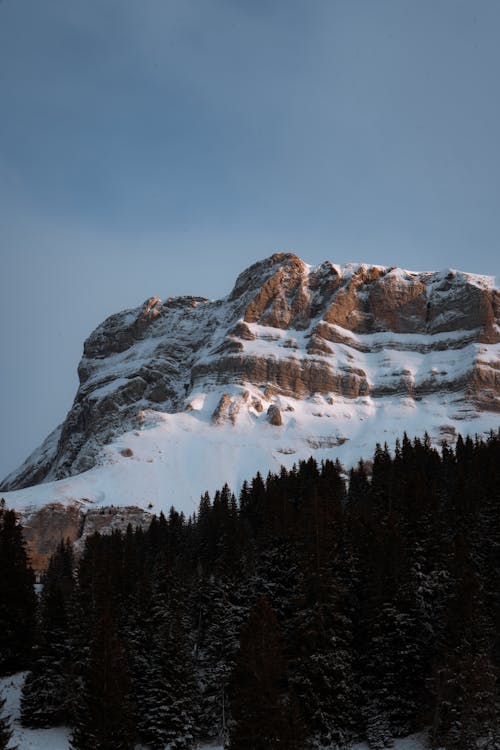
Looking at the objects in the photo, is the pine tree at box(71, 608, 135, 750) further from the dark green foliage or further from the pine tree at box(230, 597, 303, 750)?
the dark green foliage

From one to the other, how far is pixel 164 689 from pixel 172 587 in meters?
12.1

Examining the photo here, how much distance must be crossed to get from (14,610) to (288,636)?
2056cm

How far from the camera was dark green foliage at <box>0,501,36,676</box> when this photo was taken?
5834 cm

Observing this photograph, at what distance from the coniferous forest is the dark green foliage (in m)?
0.11

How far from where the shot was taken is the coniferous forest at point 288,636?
41.5 meters

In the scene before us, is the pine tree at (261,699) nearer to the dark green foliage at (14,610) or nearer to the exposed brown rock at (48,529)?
the dark green foliage at (14,610)

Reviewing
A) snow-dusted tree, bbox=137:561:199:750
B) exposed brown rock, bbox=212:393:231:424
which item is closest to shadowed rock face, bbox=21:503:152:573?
exposed brown rock, bbox=212:393:231:424

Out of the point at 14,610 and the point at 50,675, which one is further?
the point at 14,610

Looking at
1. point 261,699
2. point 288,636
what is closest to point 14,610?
point 288,636

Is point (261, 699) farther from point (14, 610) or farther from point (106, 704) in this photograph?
point (14, 610)

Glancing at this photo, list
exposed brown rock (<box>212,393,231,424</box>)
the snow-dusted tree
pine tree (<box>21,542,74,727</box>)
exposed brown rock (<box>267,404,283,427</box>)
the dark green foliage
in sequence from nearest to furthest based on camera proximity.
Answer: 1. the snow-dusted tree
2. pine tree (<box>21,542,74,727</box>)
3. the dark green foliage
4. exposed brown rock (<box>212,393,231,424</box>)
5. exposed brown rock (<box>267,404,283,427</box>)

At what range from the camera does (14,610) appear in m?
58.7

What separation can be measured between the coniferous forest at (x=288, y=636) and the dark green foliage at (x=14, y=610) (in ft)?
0.35

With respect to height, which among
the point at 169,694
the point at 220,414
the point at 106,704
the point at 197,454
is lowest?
the point at 169,694
